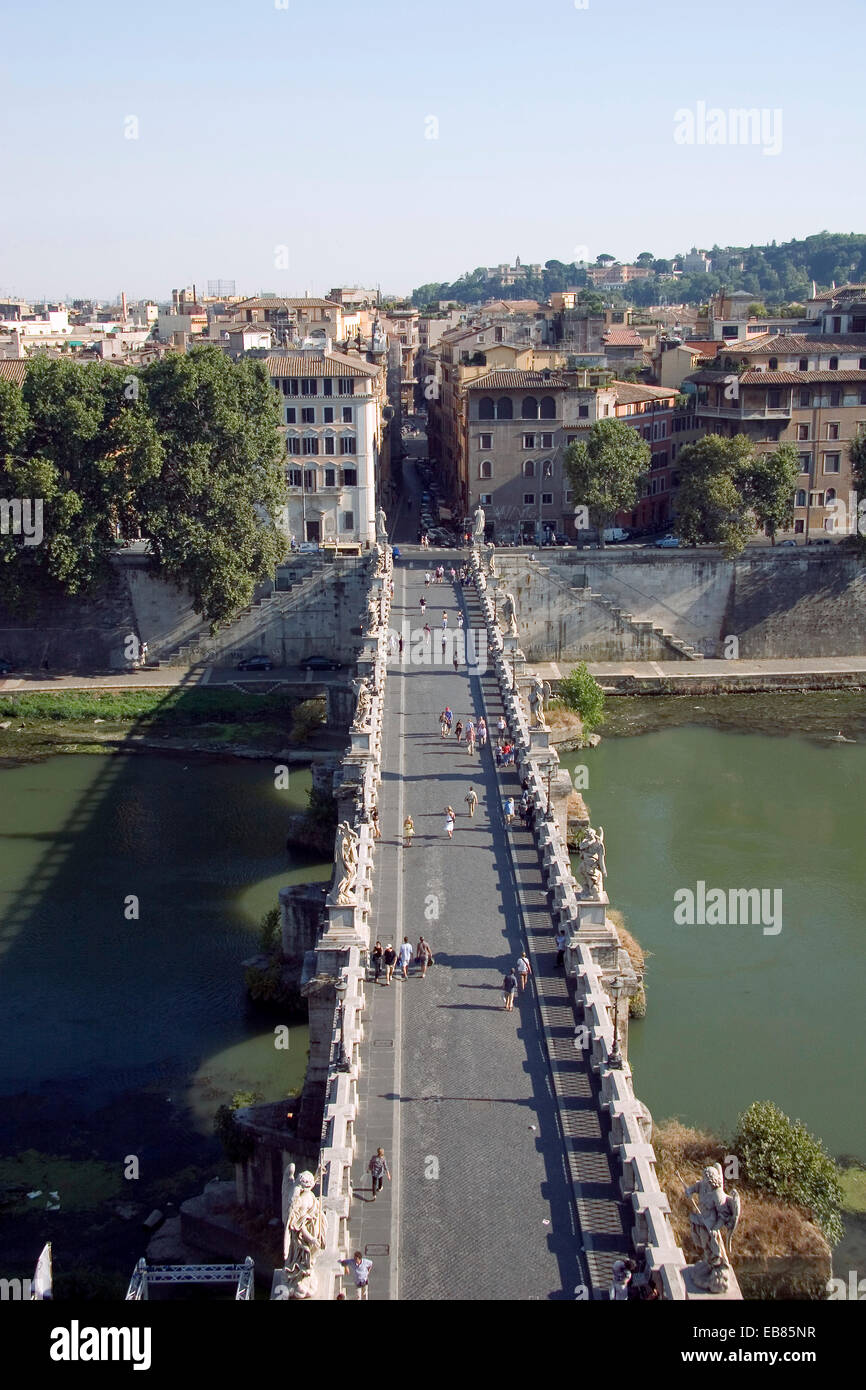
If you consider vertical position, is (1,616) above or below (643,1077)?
above

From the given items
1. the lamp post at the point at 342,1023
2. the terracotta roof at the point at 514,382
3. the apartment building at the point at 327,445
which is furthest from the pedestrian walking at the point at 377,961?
the terracotta roof at the point at 514,382

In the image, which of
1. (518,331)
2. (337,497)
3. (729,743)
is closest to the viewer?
(729,743)

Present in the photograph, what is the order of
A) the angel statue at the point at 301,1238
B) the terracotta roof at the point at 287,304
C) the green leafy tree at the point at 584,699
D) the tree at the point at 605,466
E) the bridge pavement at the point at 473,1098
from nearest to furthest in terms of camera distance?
the angel statue at the point at 301,1238 < the bridge pavement at the point at 473,1098 < the green leafy tree at the point at 584,699 < the tree at the point at 605,466 < the terracotta roof at the point at 287,304

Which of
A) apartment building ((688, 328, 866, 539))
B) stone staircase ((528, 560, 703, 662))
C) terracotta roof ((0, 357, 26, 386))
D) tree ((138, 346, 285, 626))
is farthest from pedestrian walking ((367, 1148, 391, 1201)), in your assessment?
apartment building ((688, 328, 866, 539))

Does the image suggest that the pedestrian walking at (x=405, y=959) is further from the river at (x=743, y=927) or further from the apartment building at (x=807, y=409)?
the apartment building at (x=807, y=409)
